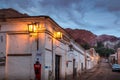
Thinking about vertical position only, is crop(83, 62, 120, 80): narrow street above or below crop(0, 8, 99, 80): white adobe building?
below

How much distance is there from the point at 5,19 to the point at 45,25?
2374 mm

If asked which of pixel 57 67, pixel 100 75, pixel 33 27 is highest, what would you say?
pixel 33 27

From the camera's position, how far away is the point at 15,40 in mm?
16406

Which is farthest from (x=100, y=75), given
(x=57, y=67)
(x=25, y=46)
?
(x=25, y=46)

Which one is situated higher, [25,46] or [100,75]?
[25,46]

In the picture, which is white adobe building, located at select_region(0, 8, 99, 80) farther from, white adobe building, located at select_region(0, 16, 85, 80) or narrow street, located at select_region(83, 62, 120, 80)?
narrow street, located at select_region(83, 62, 120, 80)

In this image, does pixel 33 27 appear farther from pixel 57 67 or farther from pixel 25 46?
pixel 57 67

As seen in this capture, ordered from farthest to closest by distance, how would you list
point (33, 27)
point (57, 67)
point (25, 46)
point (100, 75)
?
point (100, 75) → point (57, 67) → point (25, 46) → point (33, 27)

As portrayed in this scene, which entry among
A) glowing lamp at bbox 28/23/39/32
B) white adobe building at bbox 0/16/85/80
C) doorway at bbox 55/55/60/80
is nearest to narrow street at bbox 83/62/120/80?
doorway at bbox 55/55/60/80

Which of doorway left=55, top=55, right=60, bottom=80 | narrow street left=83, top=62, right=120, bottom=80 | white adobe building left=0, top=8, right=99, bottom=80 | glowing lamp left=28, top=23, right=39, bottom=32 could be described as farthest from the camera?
narrow street left=83, top=62, right=120, bottom=80

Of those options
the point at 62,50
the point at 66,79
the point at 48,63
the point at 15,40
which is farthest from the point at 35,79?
the point at 66,79

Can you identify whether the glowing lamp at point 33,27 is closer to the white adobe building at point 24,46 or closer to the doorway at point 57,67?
the white adobe building at point 24,46

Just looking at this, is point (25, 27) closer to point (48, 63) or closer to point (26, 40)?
point (26, 40)

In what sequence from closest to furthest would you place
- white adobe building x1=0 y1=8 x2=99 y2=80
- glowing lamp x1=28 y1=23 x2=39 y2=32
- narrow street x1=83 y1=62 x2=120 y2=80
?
glowing lamp x1=28 y1=23 x2=39 y2=32
white adobe building x1=0 y1=8 x2=99 y2=80
narrow street x1=83 y1=62 x2=120 y2=80
